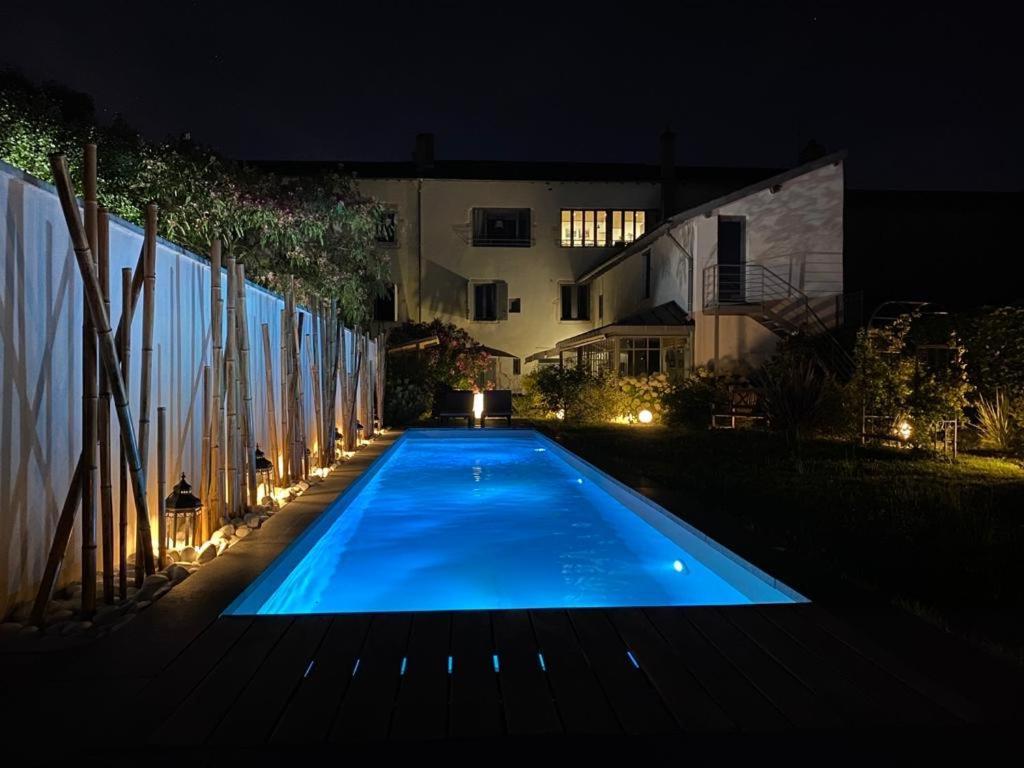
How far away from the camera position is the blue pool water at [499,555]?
4547mm

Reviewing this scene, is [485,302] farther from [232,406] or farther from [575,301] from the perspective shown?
[232,406]

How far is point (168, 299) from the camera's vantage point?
15.5 ft

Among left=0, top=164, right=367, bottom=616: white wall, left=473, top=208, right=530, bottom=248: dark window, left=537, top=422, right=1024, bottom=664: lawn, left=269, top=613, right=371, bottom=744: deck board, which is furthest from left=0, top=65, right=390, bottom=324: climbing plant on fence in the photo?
left=473, top=208, right=530, bottom=248: dark window

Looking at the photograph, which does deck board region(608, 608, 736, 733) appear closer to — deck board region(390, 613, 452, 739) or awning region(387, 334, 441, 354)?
deck board region(390, 613, 452, 739)

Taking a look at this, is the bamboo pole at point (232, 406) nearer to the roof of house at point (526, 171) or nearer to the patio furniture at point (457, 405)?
the patio furniture at point (457, 405)

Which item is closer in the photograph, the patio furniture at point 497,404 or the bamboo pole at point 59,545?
the bamboo pole at point 59,545

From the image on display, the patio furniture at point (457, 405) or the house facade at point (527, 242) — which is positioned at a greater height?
the house facade at point (527, 242)

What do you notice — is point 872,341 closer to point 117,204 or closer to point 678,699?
point 678,699

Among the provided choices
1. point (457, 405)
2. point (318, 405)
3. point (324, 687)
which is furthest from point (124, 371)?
point (457, 405)

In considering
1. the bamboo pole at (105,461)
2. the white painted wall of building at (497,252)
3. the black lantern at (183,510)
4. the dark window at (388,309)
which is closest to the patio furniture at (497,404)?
the white painted wall of building at (497,252)

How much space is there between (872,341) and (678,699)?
10210 millimetres

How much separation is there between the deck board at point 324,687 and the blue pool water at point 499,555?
692 mm

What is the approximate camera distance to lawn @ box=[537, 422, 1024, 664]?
3562 millimetres

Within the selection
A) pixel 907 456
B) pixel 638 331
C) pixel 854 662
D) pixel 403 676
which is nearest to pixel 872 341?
pixel 907 456
